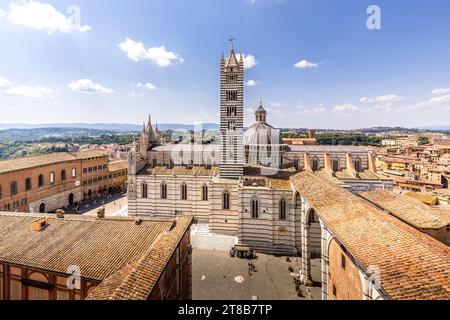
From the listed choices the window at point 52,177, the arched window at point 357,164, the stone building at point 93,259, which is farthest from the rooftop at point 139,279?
the window at point 52,177

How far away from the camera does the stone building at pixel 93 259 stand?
343 inches

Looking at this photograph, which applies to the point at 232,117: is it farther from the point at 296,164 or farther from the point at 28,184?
the point at 28,184

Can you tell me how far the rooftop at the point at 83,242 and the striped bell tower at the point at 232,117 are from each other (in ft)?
56.9

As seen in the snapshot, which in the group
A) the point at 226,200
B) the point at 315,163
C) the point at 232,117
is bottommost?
the point at 226,200

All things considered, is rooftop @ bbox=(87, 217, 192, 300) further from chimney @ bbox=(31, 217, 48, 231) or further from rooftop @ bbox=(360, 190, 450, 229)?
rooftop @ bbox=(360, 190, 450, 229)

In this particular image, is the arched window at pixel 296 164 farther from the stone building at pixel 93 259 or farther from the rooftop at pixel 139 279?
the rooftop at pixel 139 279

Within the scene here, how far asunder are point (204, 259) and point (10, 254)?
15.1m

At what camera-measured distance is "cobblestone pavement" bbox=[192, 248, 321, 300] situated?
18.2 m

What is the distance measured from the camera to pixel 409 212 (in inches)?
658

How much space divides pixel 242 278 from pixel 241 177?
11957 mm

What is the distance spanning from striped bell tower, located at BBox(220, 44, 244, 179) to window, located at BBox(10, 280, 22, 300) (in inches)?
884

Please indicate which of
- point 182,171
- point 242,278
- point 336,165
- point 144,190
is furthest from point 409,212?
point 144,190
